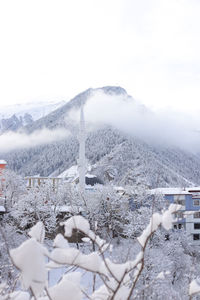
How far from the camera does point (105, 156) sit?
7306 cm

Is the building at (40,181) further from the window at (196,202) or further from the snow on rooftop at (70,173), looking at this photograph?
the snow on rooftop at (70,173)

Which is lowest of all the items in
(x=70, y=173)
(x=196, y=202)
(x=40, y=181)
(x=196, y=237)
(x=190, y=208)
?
(x=70, y=173)

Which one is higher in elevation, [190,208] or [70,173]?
[190,208]

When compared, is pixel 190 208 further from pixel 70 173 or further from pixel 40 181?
pixel 70 173

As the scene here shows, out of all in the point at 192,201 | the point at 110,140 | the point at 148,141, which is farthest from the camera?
the point at 148,141

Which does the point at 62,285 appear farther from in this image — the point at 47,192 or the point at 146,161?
the point at 146,161

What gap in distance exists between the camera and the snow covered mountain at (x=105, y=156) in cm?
6681

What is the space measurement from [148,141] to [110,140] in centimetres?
2261

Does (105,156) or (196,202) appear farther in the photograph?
(105,156)

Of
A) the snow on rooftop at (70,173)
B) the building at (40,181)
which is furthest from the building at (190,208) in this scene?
the snow on rooftop at (70,173)

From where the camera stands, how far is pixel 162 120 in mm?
141750

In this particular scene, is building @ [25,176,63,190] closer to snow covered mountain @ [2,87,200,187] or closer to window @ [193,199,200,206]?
window @ [193,199,200,206]

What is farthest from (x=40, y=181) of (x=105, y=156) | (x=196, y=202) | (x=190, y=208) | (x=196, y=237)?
(x=105, y=156)

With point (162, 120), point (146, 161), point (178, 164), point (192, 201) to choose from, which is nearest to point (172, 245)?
point (192, 201)
